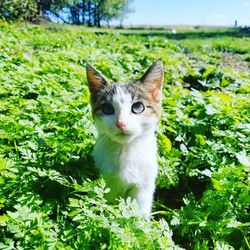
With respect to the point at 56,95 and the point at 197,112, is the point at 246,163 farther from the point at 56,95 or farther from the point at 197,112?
the point at 56,95

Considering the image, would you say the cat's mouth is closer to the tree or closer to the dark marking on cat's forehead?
the dark marking on cat's forehead

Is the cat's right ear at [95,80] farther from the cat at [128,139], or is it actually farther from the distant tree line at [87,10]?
the distant tree line at [87,10]

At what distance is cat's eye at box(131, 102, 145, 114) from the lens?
334cm

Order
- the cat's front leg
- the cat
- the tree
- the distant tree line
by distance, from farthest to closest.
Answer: the distant tree line
the tree
the cat's front leg
the cat

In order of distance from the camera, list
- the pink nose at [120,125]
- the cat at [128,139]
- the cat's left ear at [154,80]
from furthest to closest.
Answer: the cat's left ear at [154,80], the cat at [128,139], the pink nose at [120,125]

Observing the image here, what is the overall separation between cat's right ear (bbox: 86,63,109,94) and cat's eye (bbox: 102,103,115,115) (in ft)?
1.11

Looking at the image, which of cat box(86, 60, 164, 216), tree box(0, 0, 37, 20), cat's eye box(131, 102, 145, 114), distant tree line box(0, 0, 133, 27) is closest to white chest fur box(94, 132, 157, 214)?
cat box(86, 60, 164, 216)

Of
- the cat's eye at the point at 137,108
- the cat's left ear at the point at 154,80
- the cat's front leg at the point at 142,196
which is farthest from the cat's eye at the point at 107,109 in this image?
the cat's front leg at the point at 142,196

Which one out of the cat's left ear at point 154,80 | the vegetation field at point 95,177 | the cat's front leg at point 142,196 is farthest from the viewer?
the cat's left ear at point 154,80

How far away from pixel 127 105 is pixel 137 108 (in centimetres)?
12

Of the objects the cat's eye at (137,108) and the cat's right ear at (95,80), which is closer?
the cat's eye at (137,108)

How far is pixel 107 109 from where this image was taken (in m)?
3.36

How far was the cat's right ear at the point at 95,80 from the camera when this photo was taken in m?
3.57

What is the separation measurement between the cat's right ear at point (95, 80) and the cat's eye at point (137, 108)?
44cm
